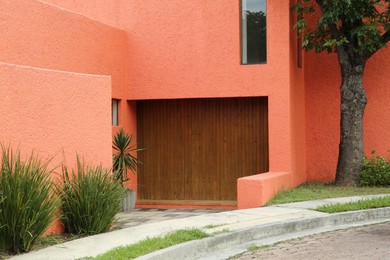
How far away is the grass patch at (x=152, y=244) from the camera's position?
293 inches

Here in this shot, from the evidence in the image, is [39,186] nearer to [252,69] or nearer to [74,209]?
[74,209]

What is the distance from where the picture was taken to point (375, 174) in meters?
15.1

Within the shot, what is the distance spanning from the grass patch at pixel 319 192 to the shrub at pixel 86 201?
4431 mm

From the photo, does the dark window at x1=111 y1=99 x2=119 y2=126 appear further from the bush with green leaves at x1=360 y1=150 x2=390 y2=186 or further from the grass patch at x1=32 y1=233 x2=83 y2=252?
the grass patch at x1=32 y1=233 x2=83 y2=252

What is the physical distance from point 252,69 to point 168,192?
3.80 m

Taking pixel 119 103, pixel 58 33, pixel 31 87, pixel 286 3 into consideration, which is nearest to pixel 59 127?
pixel 31 87

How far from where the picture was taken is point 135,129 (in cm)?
1673

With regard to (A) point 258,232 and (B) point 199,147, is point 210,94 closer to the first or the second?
(B) point 199,147

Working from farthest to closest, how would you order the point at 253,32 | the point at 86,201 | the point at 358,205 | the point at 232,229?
the point at 253,32
the point at 358,205
the point at 232,229
the point at 86,201

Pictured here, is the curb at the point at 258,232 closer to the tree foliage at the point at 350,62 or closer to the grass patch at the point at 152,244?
the grass patch at the point at 152,244

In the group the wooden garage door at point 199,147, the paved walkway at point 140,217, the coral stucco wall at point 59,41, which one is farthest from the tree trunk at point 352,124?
the coral stucco wall at point 59,41

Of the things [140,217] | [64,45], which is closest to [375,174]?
[140,217]

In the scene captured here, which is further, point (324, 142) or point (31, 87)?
point (324, 142)

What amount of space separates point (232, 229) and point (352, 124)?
6692 mm
